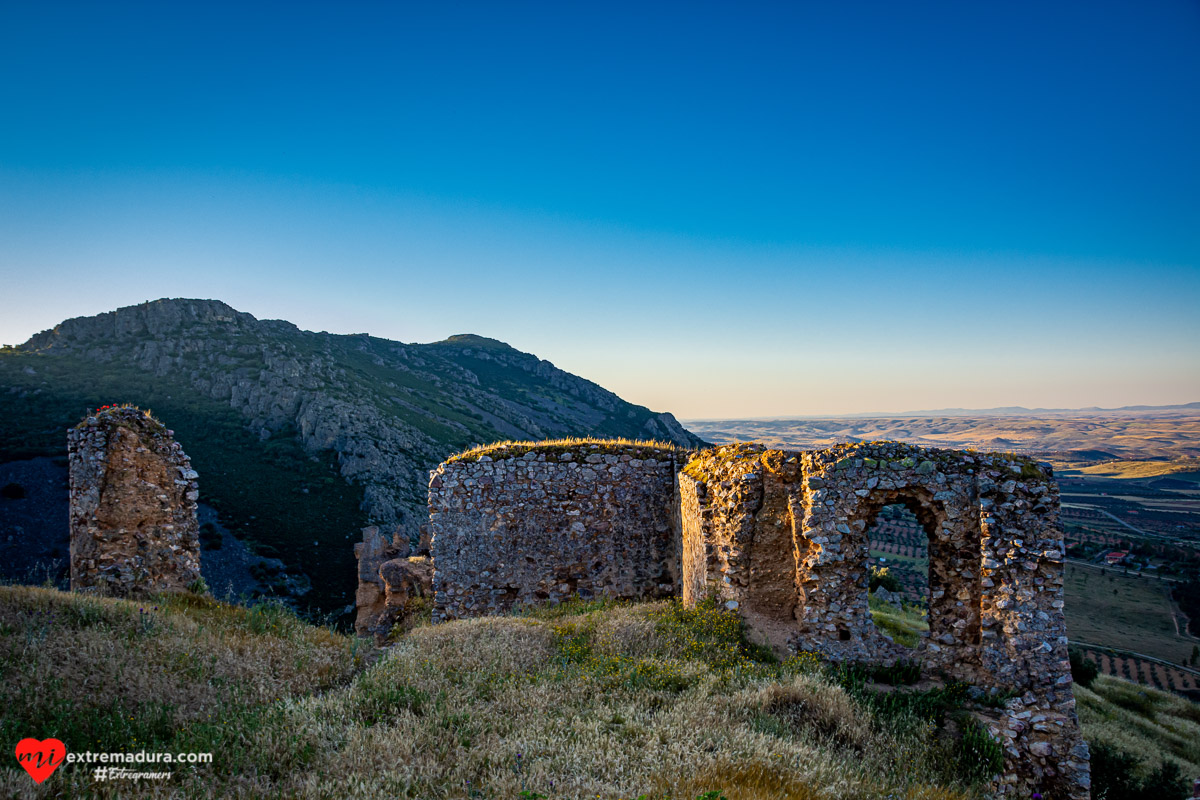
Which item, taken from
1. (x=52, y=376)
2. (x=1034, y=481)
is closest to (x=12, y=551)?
(x=52, y=376)

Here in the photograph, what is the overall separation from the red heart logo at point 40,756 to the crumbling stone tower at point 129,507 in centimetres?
627

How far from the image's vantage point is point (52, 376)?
148ft

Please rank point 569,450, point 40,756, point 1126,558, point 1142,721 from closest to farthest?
point 40,756, point 569,450, point 1142,721, point 1126,558

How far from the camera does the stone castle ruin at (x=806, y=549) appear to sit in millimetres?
6723

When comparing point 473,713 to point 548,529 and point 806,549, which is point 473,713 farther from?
point 548,529

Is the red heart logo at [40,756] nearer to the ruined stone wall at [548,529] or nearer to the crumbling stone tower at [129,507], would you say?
the crumbling stone tower at [129,507]

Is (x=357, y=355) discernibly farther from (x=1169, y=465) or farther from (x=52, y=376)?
(x=1169, y=465)

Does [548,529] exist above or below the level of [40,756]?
above

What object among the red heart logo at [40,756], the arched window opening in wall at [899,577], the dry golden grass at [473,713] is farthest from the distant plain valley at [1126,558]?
the red heart logo at [40,756]

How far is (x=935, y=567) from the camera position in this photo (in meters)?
7.53

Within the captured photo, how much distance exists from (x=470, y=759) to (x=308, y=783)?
1232 mm

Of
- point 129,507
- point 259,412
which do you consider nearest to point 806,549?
point 129,507

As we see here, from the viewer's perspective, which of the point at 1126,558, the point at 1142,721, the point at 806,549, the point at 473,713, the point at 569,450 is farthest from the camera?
the point at 1126,558

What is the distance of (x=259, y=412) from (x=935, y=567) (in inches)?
2170
